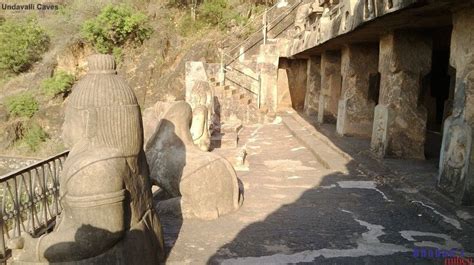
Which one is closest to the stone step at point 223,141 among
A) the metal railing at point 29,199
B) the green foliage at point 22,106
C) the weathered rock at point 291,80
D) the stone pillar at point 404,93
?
the stone pillar at point 404,93

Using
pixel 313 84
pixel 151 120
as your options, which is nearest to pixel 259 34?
pixel 313 84

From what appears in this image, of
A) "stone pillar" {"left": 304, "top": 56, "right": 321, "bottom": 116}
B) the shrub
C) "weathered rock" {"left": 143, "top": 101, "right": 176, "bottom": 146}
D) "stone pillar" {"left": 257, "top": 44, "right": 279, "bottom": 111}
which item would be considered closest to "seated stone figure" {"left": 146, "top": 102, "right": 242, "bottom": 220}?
"weathered rock" {"left": 143, "top": 101, "right": 176, "bottom": 146}

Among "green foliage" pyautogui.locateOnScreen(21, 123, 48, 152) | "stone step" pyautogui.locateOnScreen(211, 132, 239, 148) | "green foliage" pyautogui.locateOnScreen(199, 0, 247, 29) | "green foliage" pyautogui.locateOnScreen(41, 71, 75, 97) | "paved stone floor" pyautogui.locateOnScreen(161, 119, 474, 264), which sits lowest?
"green foliage" pyautogui.locateOnScreen(21, 123, 48, 152)

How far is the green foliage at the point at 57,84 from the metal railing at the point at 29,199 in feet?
63.0

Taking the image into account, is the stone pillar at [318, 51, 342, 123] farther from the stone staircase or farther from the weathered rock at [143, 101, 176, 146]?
the weathered rock at [143, 101, 176, 146]

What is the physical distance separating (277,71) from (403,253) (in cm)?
1244

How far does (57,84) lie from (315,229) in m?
21.8

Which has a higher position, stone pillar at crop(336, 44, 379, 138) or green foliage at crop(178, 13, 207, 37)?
green foliage at crop(178, 13, 207, 37)

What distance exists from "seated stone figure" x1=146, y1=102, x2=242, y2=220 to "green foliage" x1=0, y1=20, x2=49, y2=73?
960 inches

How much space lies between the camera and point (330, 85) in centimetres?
1116

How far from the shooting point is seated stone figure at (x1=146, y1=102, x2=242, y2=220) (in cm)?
417

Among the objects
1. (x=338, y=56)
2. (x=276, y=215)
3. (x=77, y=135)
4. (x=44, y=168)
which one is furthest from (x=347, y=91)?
(x=77, y=135)

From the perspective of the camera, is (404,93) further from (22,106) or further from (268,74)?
(22,106)

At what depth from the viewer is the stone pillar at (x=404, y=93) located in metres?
6.43
